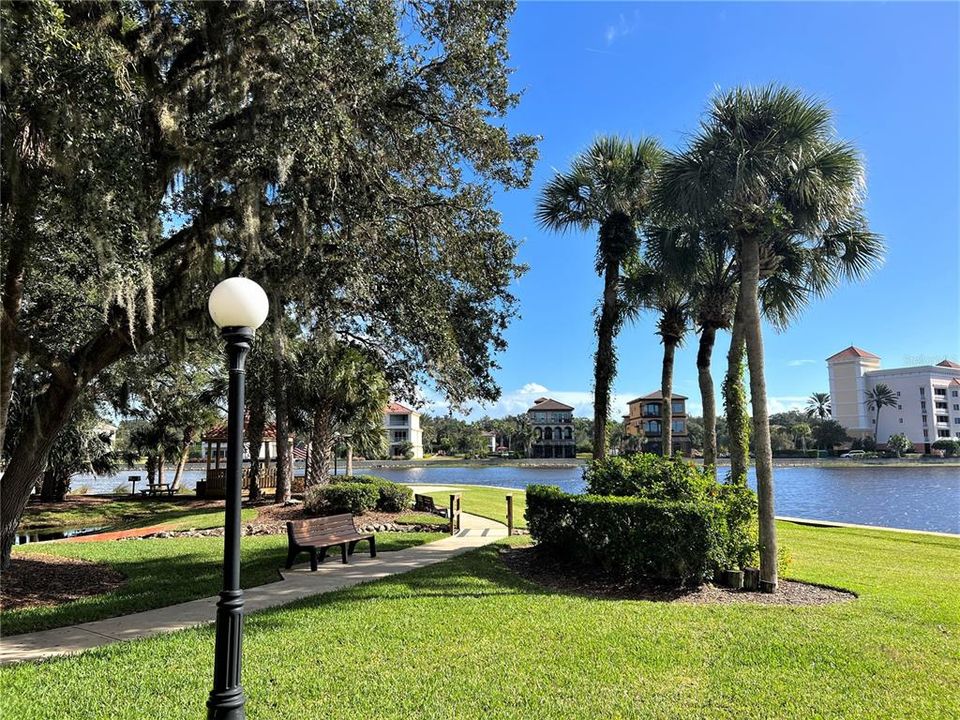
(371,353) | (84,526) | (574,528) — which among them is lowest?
(84,526)

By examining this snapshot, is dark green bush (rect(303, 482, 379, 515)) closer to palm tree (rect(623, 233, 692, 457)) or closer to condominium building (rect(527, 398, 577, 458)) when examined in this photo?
Result: palm tree (rect(623, 233, 692, 457))

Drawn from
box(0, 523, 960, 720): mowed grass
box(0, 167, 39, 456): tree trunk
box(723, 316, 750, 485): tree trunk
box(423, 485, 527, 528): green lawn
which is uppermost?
box(0, 167, 39, 456): tree trunk

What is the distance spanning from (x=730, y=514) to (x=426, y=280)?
5.52m

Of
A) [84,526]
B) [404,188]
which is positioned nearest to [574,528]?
[404,188]

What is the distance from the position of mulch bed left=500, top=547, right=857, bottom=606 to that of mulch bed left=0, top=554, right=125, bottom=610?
18.9 ft

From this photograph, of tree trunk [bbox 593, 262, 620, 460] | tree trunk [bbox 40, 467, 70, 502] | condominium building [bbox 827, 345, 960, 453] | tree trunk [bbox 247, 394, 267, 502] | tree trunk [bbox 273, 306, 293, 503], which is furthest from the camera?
condominium building [bbox 827, 345, 960, 453]

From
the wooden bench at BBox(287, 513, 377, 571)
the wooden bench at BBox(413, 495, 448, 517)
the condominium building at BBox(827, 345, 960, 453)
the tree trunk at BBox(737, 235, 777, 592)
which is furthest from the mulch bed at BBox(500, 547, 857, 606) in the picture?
the condominium building at BBox(827, 345, 960, 453)

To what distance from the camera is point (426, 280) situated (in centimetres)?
958

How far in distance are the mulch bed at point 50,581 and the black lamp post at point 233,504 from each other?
4.97m

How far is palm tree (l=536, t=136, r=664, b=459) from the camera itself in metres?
13.7

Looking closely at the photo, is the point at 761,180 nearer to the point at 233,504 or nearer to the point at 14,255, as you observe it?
the point at 233,504

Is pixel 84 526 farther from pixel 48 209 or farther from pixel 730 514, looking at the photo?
pixel 730 514

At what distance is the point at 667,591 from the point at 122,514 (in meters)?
18.6

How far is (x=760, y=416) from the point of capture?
8500 mm
